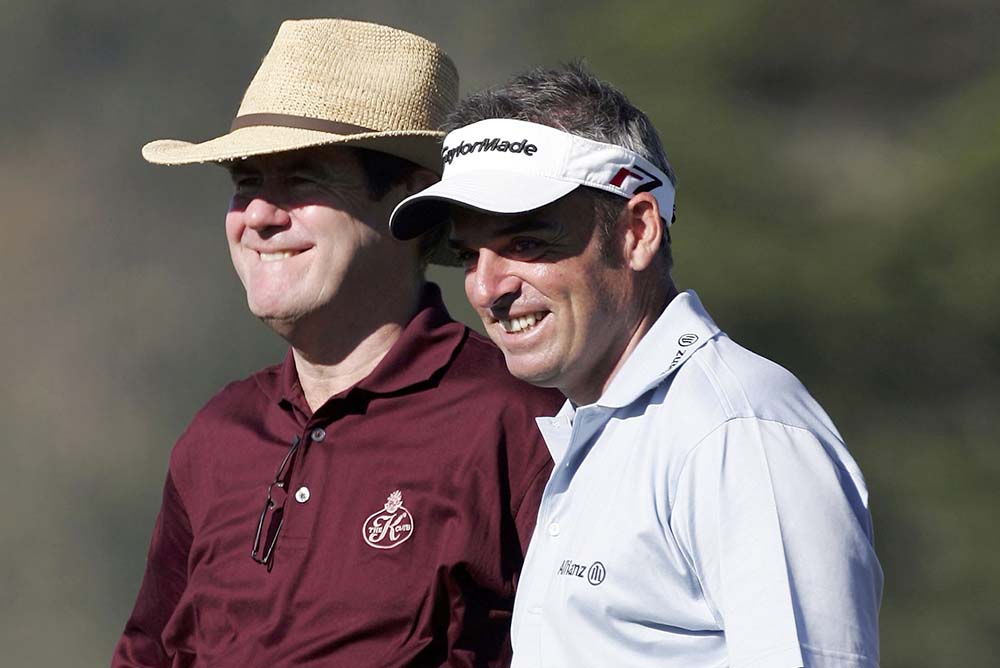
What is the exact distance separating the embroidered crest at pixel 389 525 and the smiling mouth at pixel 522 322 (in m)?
0.54

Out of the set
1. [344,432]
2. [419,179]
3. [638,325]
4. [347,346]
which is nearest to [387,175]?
[419,179]

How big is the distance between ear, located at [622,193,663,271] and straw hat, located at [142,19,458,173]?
27.7 inches

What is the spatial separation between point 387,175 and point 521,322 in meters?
0.75

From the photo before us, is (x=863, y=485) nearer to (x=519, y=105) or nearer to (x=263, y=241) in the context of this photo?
(x=519, y=105)

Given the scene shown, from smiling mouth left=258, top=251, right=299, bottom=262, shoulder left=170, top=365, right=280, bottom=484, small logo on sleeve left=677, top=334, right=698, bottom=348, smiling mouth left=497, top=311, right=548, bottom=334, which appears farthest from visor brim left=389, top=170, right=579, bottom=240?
shoulder left=170, top=365, right=280, bottom=484

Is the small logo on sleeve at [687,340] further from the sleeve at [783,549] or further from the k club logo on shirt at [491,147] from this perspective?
the k club logo on shirt at [491,147]

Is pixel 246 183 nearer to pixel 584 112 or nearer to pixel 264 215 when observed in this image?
pixel 264 215

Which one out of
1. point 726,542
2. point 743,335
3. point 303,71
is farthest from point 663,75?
point 726,542

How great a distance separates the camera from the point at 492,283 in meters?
2.06

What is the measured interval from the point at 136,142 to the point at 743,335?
336cm

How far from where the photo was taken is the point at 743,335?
23.0 feet

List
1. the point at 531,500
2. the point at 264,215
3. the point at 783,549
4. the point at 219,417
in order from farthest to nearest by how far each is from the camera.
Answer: the point at 219,417
the point at 264,215
the point at 531,500
the point at 783,549

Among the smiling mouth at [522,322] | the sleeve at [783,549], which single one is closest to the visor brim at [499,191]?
the smiling mouth at [522,322]

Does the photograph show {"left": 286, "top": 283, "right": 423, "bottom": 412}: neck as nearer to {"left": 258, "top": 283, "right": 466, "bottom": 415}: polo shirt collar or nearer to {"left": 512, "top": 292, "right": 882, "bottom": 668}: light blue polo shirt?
{"left": 258, "top": 283, "right": 466, "bottom": 415}: polo shirt collar
